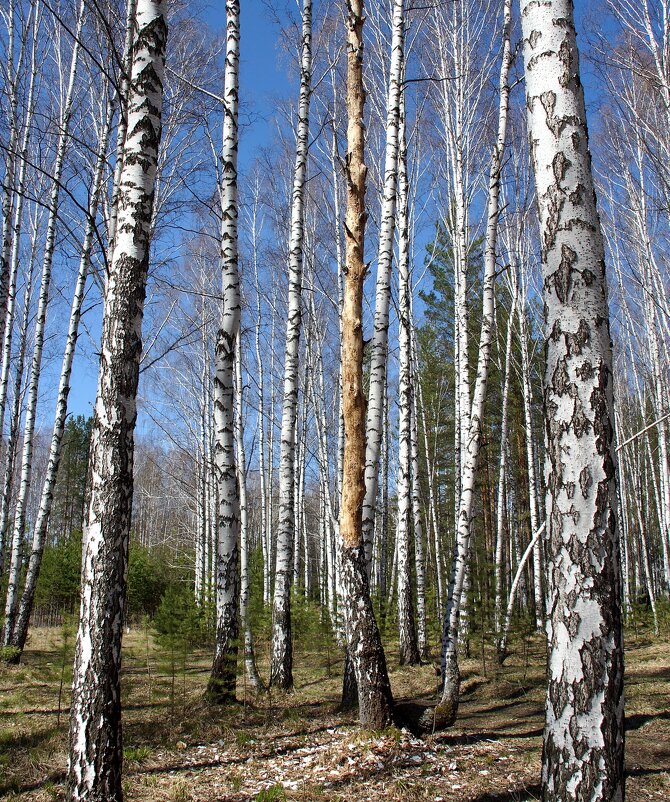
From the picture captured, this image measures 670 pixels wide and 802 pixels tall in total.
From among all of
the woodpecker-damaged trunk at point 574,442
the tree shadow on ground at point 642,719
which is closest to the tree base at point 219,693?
the tree shadow on ground at point 642,719

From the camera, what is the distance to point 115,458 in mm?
3102

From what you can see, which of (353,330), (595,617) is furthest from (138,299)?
(595,617)

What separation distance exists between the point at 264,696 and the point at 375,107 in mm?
9424

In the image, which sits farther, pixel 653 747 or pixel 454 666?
pixel 454 666

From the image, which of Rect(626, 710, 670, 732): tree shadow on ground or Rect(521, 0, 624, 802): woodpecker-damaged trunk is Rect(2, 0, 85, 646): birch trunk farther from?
Rect(521, 0, 624, 802): woodpecker-damaged trunk

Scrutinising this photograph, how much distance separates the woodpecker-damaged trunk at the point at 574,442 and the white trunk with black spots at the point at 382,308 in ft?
10.7

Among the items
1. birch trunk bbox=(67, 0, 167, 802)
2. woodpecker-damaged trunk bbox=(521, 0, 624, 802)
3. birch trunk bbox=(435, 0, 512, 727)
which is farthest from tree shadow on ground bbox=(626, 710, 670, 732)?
birch trunk bbox=(67, 0, 167, 802)

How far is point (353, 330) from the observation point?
5059 mm

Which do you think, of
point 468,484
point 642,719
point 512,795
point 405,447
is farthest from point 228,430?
point 642,719

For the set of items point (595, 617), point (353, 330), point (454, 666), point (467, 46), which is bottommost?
point (454, 666)

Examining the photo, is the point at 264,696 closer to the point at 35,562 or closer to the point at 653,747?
the point at 653,747

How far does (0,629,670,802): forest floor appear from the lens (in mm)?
3680

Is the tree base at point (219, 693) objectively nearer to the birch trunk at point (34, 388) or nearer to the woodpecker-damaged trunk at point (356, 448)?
the woodpecker-damaged trunk at point (356, 448)

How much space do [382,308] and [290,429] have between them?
8.23ft
